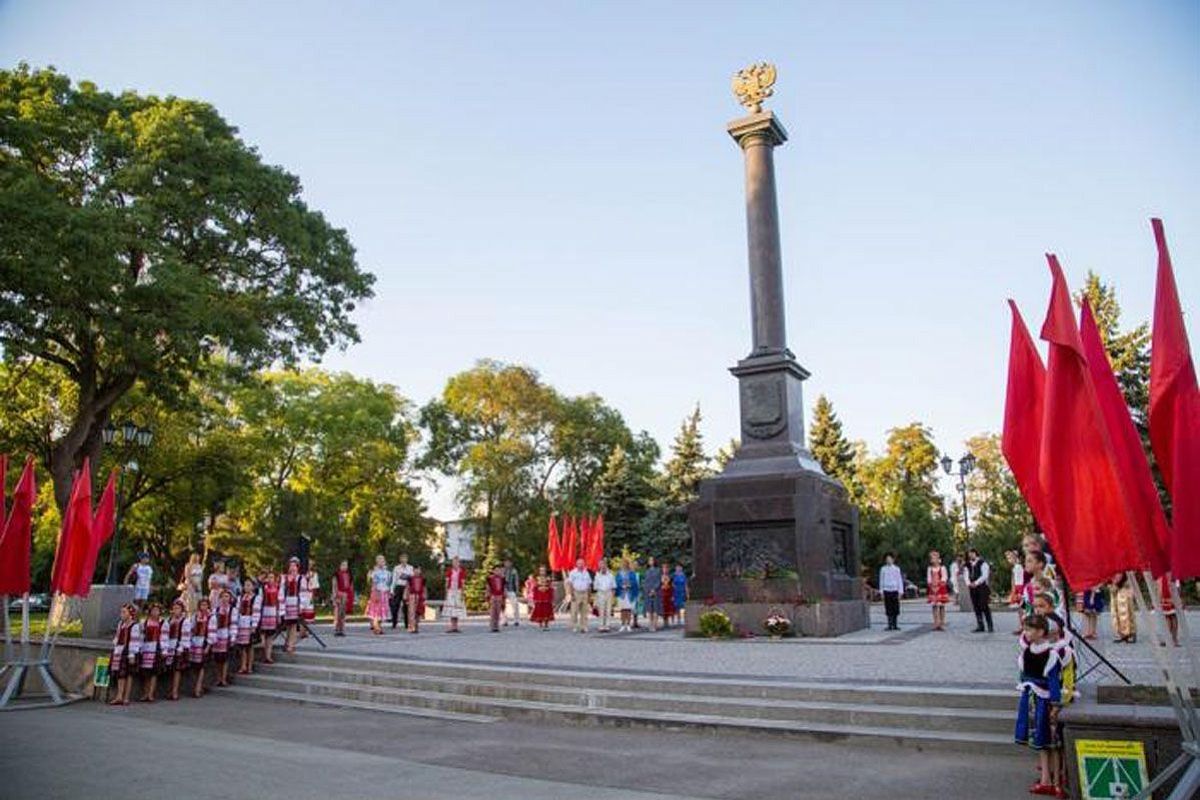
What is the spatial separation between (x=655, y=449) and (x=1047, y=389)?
55365 mm

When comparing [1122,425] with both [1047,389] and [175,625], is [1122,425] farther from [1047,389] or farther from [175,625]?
[175,625]

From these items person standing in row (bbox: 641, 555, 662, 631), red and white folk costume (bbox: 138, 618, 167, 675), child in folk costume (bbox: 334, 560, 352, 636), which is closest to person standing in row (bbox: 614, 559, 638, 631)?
person standing in row (bbox: 641, 555, 662, 631)

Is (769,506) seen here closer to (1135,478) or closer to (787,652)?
(787,652)

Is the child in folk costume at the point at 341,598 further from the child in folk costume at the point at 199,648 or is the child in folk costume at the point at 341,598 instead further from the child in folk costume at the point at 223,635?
the child in folk costume at the point at 199,648

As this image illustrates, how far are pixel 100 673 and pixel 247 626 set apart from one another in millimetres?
2265

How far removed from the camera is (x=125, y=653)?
13141 millimetres

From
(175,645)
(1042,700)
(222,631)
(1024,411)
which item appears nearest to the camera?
(1024,411)

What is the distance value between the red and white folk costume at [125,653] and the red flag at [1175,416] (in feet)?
45.2

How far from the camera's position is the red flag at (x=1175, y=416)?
539 cm

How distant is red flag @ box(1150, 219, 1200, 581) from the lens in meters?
5.39

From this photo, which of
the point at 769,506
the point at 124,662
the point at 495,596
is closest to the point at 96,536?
the point at 124,662

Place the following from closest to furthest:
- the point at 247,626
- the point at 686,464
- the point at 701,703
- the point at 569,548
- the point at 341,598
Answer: the point at 701,703 < the point at 247,626 < the point at 341,598 < the point at 569,548 < the point at 686,464

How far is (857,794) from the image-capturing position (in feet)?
22.1

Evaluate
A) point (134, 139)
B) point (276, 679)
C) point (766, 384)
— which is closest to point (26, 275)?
point (134, 139)
